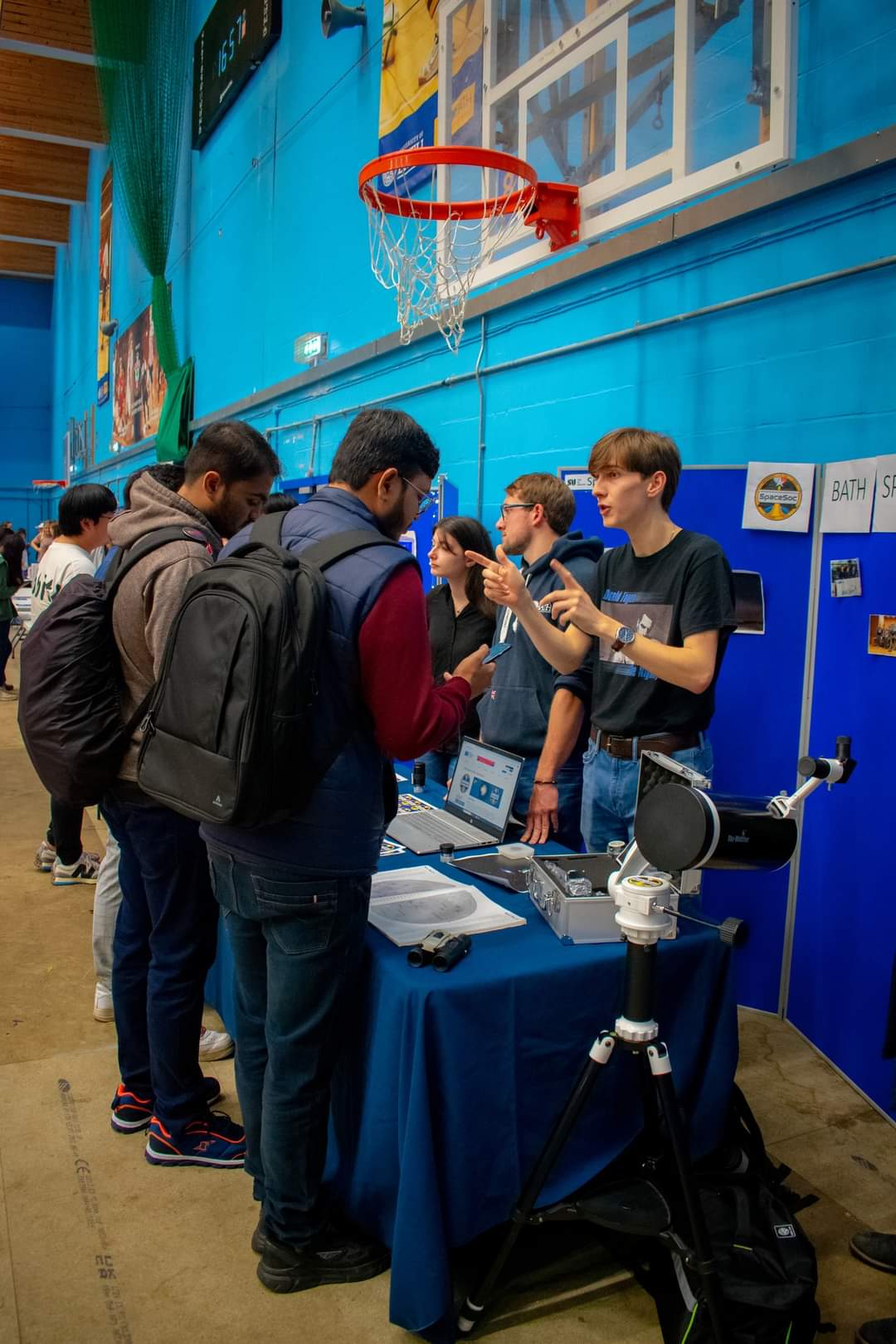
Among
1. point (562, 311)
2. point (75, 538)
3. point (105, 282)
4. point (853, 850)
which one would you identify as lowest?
point (853, 850)

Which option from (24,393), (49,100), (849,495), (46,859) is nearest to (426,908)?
(849,495)

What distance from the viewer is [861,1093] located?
97.0 inches

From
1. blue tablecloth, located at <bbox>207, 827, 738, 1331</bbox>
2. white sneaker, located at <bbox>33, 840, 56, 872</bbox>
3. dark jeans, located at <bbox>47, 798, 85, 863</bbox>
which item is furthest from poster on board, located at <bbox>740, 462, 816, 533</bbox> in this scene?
white sneaker, located at <bbox>33, 840, 56, 872</bbox>

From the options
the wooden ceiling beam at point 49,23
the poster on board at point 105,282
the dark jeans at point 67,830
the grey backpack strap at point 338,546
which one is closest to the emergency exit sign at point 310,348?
the dark jeans at point 67,830

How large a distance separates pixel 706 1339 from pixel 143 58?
9.46m

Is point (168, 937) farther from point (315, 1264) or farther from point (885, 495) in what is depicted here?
point (885, 495)

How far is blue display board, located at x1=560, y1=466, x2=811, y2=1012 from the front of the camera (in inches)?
107

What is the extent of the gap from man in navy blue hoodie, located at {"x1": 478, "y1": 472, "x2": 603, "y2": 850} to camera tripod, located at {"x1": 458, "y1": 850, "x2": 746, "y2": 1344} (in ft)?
2.84

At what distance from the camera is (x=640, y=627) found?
2.21 m

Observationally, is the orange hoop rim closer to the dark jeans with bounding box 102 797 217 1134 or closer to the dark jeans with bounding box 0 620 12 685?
the dark jeans with bounding box 102 797 217 1134

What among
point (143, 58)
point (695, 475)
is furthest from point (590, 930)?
point (143, 58)

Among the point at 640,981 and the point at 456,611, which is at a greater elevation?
the point at 456,611

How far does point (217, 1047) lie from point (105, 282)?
13069 mm

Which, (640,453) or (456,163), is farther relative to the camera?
(456,163)
